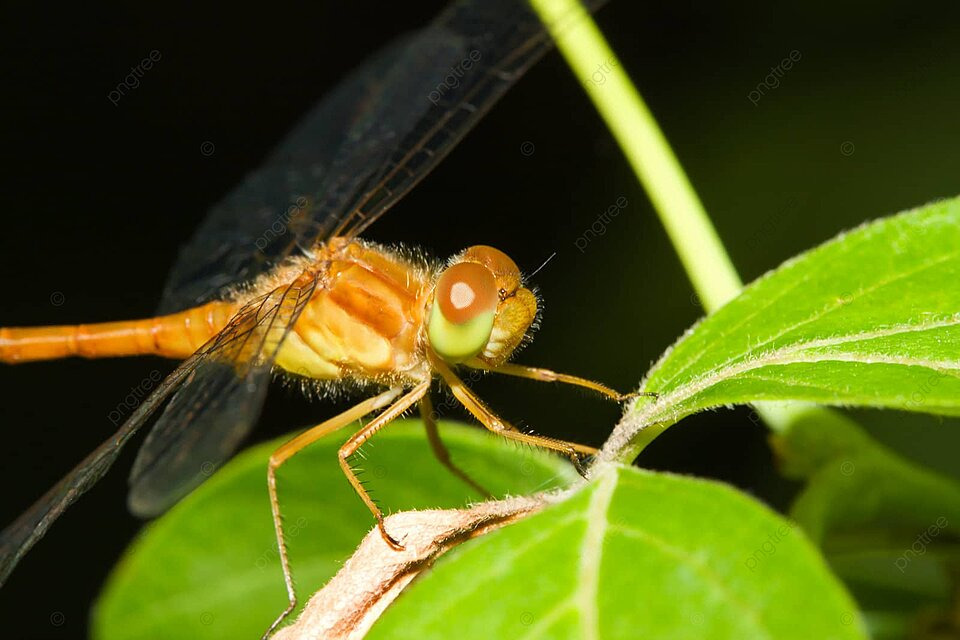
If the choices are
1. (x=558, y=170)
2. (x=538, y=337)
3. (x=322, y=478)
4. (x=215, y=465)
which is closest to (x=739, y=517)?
(x=215, y=465)

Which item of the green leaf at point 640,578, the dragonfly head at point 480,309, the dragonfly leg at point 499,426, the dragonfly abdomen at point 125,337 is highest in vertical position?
the dragonfly abdomen at point 125,337

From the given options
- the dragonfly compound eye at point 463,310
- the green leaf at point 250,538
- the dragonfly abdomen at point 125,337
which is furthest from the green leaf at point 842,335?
the dragonfly abdomen at point 125,337

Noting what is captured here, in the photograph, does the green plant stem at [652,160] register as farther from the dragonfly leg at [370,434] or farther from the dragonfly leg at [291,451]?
the dragonfly leg at [291,451]

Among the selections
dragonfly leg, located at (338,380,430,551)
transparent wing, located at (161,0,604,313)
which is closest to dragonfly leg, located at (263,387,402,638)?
dragonfly leg, located at (338,380,430,551)

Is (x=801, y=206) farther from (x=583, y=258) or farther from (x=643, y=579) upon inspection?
(x=643, y=579)

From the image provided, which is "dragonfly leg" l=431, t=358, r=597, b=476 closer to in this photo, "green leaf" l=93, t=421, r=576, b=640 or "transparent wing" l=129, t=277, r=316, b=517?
"green leaf" l=93, t=421, r=576, b=640

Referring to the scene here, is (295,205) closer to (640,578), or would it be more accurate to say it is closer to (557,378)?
(557,378)

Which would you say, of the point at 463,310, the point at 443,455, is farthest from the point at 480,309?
the point at 443,455

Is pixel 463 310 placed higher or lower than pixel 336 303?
lower
